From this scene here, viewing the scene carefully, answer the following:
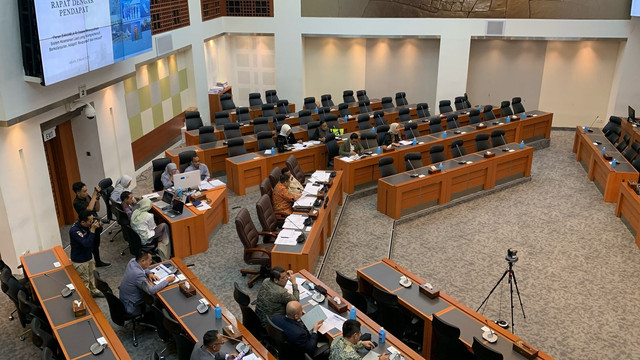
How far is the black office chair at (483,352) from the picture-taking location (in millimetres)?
5316

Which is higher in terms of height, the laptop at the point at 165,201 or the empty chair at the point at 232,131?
the empty chair at the point at 232,131

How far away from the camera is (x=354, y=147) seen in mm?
11883

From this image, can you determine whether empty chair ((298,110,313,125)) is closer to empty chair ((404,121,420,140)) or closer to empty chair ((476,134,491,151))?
empty chair ((404,121,420,140))

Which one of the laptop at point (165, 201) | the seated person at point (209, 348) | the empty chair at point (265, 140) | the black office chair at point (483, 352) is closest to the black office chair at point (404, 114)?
the empty chair at point (265, 140)

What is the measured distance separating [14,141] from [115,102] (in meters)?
3.21

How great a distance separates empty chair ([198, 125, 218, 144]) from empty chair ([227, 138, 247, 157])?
2.72 ft

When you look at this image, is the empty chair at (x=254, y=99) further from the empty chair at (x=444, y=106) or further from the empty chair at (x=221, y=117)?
the empty chair at (x=444, y=106)

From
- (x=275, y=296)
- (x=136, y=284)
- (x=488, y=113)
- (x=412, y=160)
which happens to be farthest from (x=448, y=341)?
(x=488, y=113)

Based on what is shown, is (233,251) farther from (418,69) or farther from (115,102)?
(418,69)

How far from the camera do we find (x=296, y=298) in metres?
6.38

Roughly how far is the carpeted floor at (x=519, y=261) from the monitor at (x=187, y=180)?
1.04m

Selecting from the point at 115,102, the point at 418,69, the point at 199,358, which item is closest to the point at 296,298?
the point at 199,358

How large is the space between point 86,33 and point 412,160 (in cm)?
667

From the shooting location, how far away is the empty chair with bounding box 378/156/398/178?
1100 centimetres
